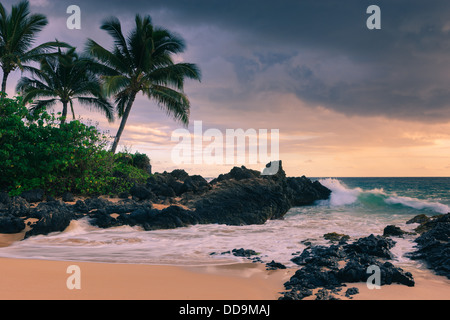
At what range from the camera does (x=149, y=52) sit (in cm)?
1789

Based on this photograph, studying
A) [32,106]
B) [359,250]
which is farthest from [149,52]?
[359,250]

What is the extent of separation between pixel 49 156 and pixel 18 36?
480 inches

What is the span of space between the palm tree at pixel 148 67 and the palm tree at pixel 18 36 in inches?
178

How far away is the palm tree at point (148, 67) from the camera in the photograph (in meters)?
18.6

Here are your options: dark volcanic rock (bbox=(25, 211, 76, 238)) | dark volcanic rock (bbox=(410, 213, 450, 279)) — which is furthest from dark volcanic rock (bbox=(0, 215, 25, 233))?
dark volcanic rock (bbox=(410, 213, 450, 279))

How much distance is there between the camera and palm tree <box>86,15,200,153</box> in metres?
18.6

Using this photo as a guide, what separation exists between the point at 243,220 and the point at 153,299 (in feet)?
23.1

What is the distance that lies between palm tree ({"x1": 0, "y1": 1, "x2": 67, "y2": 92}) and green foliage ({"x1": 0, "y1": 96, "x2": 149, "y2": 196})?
8399mm

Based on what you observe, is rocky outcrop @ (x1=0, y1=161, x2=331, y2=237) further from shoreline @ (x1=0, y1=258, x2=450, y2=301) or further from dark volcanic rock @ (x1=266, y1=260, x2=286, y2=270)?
dark volcanic rock @ (x1=266, y1=260, x2=286, y2=270)

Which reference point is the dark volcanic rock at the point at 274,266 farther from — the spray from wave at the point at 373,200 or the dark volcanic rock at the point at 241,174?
the spray from wave at the point at 373,200

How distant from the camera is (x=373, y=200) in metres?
24.3

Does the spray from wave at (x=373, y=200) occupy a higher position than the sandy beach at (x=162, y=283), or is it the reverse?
the sandy beach at (x=162, y=283)

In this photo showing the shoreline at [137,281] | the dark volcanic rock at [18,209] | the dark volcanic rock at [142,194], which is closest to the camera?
the shoreline at [137,281]

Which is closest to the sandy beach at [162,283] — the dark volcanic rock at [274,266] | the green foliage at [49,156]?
the dark volcanic rock at [274,266]
